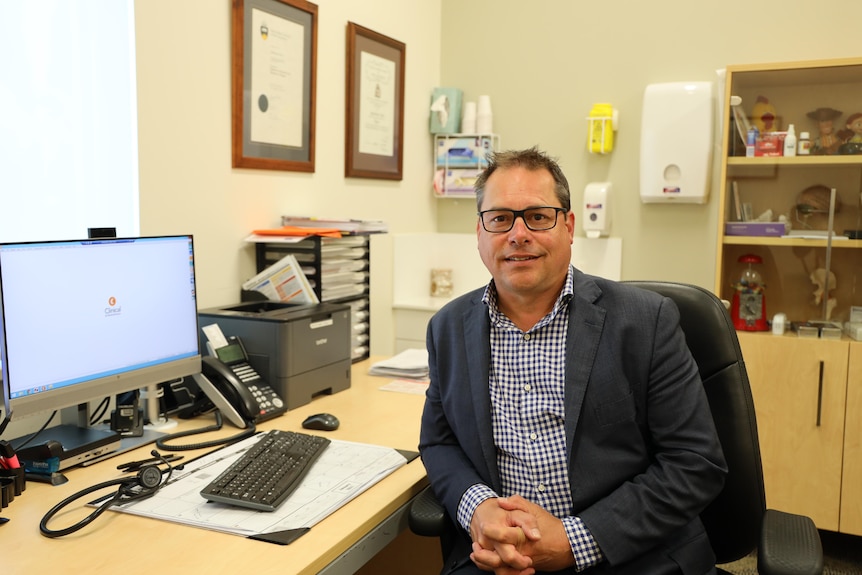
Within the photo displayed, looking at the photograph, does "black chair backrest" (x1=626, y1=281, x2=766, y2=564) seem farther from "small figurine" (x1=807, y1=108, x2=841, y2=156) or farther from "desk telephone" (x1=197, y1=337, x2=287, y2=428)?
"small figurine" (x1=807, y1=108, x2=841, y2=156)

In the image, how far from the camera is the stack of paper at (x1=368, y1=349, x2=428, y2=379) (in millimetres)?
2531

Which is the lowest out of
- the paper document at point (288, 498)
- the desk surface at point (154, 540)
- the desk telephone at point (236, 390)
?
the desk surface at point (154, 540)

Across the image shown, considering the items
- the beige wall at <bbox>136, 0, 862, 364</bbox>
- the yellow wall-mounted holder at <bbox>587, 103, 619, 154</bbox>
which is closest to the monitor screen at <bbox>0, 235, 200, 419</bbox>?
the beige wall at <bbox>136, 0, 862, 364</bbox>

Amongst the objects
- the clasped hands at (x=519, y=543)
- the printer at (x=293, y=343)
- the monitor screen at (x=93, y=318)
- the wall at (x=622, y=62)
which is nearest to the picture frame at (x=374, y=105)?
the wall at (x=622, y=62)

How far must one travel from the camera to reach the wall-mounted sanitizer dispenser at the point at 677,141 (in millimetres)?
3191

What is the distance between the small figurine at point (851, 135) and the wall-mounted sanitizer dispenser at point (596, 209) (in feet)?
3.10

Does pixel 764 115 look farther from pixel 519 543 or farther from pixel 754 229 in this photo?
pixel 519 543

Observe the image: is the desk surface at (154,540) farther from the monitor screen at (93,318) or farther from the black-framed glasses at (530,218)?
the black-framed glasses at (530,218)

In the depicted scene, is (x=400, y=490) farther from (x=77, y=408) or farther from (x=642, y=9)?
(x=642, y=9)

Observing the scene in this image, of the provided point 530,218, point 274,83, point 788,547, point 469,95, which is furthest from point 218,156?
point 788,547

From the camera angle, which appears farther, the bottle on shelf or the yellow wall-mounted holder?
the yellow wall-mounted holder

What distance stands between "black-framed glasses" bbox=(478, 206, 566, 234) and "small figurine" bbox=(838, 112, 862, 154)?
1.79 m

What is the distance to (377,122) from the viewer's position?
329cm

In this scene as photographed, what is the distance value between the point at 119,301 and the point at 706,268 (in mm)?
2521
